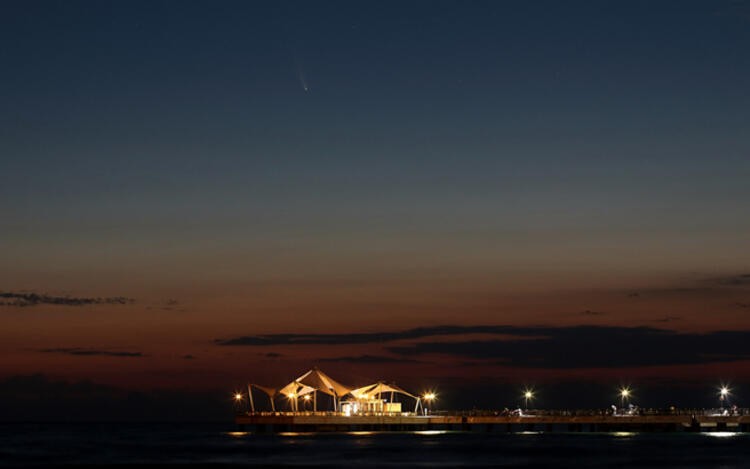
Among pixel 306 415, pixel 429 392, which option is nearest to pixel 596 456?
pixel 306 415

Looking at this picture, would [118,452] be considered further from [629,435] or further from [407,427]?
[629,435]

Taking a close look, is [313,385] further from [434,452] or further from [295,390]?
[434,452]

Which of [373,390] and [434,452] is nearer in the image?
[434,452]

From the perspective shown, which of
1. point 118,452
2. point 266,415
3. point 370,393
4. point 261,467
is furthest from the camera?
point 370,393

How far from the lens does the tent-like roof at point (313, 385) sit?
A: 155375 millimetres

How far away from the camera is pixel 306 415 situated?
153625 millimetres

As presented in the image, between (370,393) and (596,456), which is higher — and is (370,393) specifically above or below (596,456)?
above

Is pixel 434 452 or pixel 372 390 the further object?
pixel 372 390

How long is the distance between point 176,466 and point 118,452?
1168 inches

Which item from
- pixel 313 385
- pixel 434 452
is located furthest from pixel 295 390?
pixel 434 452

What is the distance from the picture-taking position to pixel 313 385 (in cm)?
15575

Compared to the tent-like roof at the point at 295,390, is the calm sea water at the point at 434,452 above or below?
below

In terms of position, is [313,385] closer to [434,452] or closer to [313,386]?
[313,386]

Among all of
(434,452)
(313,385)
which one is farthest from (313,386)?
(434,452)
